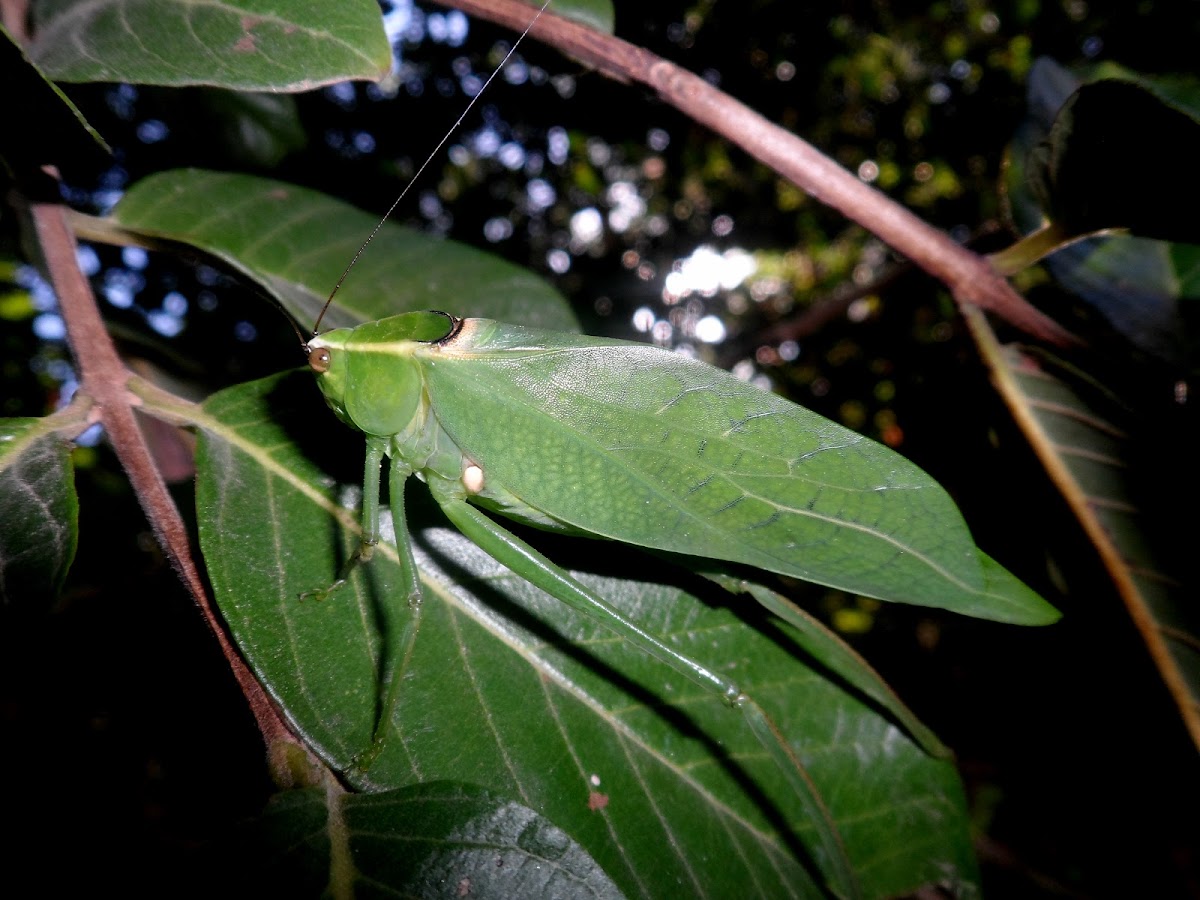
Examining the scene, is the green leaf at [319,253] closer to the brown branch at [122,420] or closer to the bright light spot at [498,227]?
the brown branch at [122,420]

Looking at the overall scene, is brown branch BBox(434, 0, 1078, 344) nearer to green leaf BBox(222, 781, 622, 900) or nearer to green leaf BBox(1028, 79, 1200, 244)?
green leaf BBox(1028, 79, 1200, 244)

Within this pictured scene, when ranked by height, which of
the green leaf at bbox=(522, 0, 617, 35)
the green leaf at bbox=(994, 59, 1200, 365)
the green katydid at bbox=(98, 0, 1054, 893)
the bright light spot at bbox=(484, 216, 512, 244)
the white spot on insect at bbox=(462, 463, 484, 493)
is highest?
the green leaf at bbox=(994, 59, 1200, 365)

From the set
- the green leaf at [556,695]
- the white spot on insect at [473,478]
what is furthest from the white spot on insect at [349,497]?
the white spot on insect at [473,478]

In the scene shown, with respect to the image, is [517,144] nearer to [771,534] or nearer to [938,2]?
[938,2]

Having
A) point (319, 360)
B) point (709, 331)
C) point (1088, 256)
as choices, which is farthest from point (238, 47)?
point (709, 331)

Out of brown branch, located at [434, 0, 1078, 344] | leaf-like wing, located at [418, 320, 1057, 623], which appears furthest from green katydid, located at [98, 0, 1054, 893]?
brown branch, located at [434, 0, 1078, 344]

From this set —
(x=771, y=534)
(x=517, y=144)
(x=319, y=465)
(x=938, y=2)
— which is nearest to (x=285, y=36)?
(x=319, y=465)
